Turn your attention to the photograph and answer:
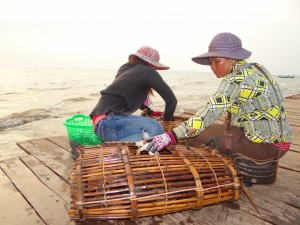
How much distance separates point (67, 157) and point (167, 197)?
2279mm

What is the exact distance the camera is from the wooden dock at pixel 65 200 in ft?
6.94

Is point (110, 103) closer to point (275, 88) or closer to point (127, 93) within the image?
point (127, 93)

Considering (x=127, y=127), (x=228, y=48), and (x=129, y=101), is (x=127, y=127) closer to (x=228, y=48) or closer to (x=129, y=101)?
(x=129, y=101)

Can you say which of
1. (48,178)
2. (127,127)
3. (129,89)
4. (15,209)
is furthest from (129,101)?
(15,209)

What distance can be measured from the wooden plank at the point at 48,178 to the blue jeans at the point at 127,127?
829 millimetres

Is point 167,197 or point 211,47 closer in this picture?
point 167,197

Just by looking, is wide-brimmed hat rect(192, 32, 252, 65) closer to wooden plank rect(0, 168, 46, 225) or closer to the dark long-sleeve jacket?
the dark long-sleeve jacket

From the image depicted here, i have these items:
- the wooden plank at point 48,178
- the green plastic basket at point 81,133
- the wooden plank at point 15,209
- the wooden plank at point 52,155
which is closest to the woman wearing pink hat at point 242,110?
the wooden plank at point 48,178

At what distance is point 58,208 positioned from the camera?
7.70ft

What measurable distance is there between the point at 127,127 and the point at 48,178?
46.9 inches

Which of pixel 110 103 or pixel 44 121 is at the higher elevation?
pixel 110 103

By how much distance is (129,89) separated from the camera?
3.35 meters

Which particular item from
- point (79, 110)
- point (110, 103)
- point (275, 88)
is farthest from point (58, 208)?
point (79, 110)

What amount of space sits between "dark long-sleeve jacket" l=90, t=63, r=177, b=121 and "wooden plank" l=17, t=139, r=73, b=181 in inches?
33.7
